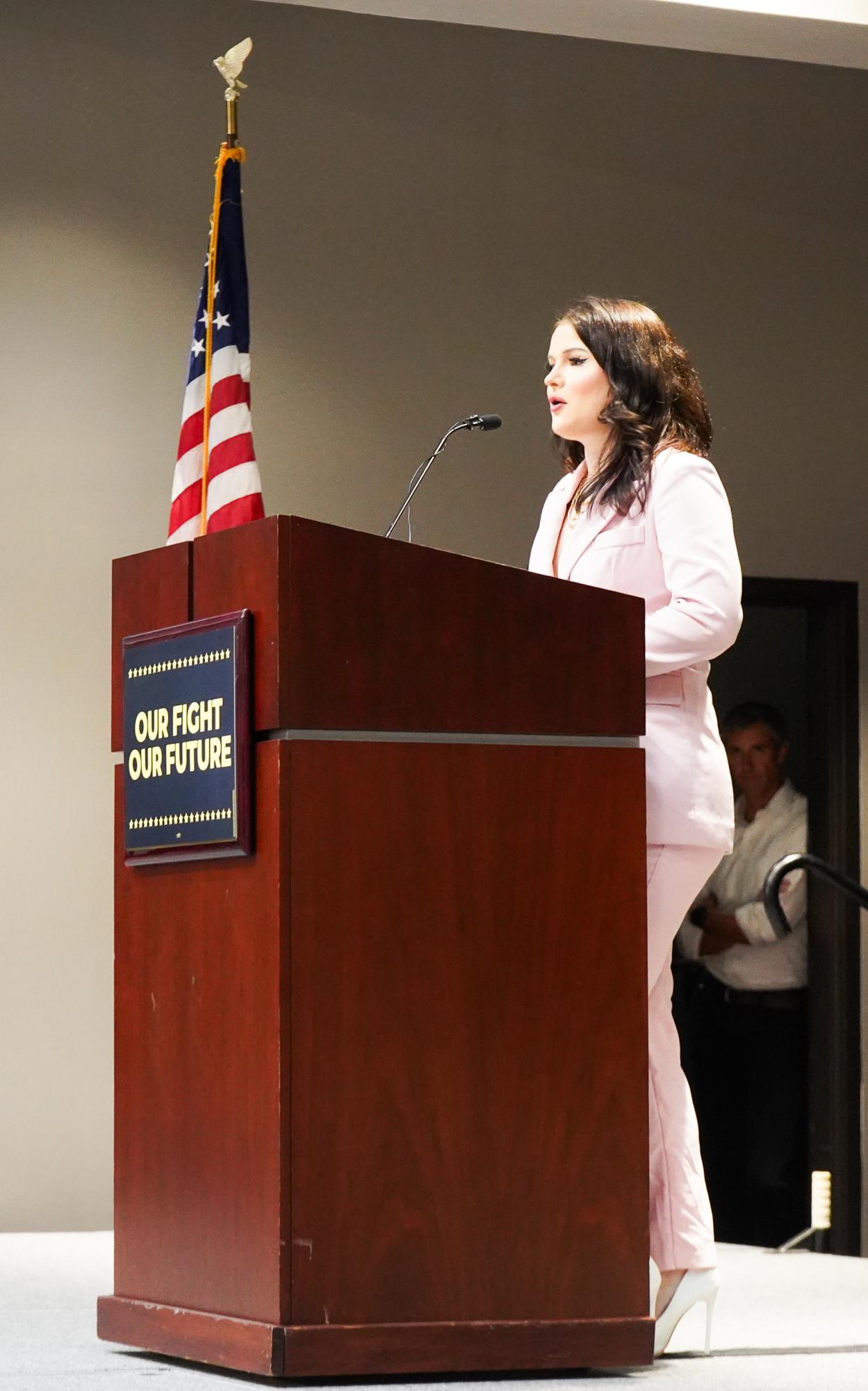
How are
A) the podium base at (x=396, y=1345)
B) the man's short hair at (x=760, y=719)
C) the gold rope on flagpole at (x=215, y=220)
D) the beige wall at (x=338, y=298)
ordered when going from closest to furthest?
the podium base at (x=396, y=1345), the gold rope on flagpole at (x=215, y=220), the beige wall at (x=338, y=298), the man's short hair at (x=760, y=719)

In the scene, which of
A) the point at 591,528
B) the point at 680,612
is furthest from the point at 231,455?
the point at 680,612

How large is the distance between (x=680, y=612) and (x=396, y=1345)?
96 cm

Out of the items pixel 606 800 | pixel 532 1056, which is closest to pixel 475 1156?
pixel 532 1056

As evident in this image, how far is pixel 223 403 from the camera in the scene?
337 centimetres

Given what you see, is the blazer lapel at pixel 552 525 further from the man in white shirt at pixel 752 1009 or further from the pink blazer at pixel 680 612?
the man in white shirt at pixel 752 1009

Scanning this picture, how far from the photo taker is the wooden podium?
210 cm

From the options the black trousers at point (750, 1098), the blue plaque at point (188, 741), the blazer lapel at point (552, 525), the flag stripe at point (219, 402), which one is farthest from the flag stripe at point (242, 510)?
the black trousers at point (750, 1098)

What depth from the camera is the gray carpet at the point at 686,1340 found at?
2150mm

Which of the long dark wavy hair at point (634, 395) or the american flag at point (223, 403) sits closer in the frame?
A: the long dark wavy hair at point (634, 395)

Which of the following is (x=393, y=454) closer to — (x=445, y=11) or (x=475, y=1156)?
(x=445, y=11)

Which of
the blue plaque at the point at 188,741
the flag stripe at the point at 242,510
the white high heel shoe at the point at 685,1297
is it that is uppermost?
the flag stripe at the point at 242,510

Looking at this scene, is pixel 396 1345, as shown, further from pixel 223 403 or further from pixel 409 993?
pixel 223 403

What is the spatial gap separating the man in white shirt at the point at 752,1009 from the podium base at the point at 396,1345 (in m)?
3.84

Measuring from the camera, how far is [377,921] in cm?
215
